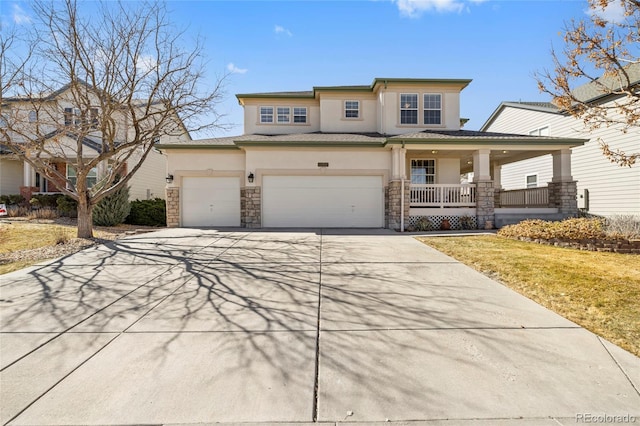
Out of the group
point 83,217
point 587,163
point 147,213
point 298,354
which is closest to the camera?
point 298,354

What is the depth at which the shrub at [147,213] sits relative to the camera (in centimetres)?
1727

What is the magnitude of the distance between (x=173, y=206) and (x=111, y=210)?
10.1 feet

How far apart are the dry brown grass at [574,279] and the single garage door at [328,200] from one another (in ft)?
16.2

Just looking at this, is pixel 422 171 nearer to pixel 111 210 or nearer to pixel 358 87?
pixel 358 87

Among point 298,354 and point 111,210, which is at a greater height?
point 111,210

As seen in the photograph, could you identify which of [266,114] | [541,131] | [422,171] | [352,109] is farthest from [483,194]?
[266,114]

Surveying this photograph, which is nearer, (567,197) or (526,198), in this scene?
(567,197)

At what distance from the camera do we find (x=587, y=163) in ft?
52.7

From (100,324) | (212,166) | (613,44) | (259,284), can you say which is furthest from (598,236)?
(212,166)

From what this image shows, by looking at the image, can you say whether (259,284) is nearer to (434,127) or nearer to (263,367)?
(263,367)

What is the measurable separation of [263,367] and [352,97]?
1594 centimetres

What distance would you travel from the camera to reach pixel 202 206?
586 inches

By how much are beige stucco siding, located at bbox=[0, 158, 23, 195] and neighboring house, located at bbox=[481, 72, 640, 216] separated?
97.3 ft

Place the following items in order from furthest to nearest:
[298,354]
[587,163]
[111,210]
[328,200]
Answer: [587,163] < [111,210] < [328,200] < [298,354]
